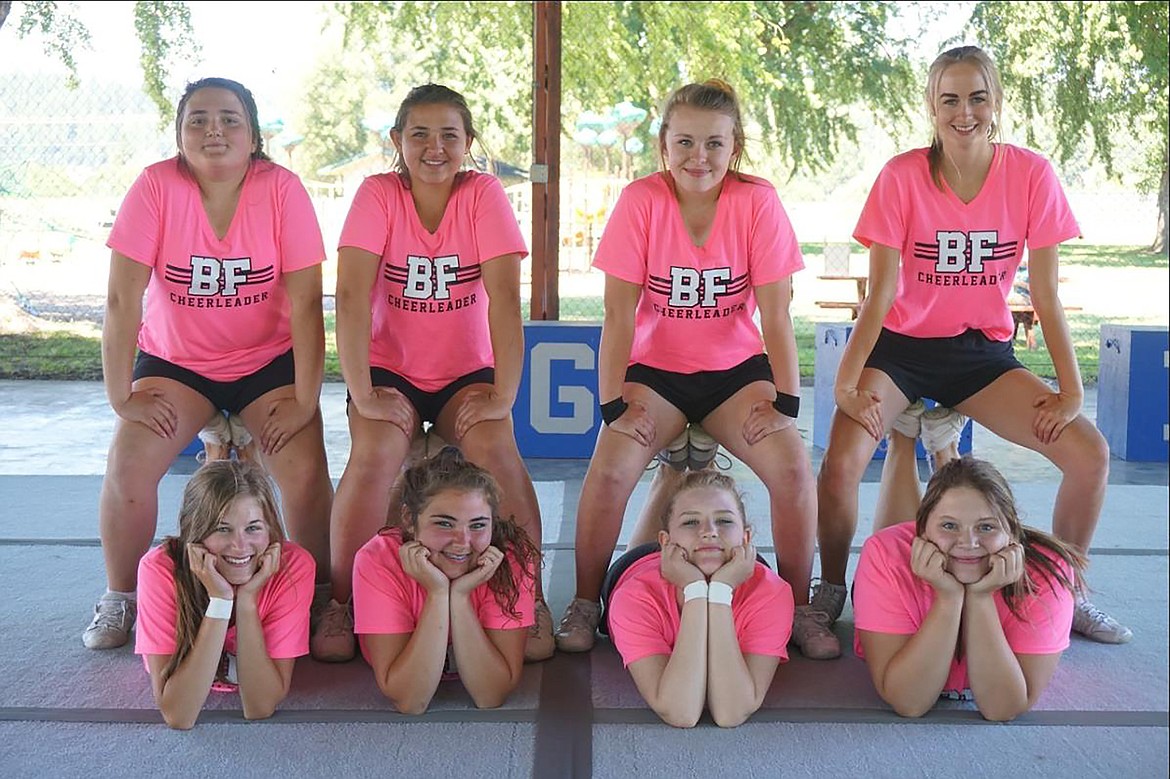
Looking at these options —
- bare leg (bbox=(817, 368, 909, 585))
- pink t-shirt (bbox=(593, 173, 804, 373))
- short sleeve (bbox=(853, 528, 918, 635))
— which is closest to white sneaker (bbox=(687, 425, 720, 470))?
pink t-shirt (bbox=(593, 173, 804, 373))

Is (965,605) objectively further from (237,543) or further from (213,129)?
(213,129)

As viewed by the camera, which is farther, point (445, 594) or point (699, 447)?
point (699, 447)

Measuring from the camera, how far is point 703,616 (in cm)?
231

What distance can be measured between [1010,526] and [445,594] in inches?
45.0

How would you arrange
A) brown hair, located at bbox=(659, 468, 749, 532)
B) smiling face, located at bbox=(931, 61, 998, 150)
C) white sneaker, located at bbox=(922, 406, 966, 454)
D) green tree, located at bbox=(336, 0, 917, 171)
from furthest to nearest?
green tree, located at bbox=(336, 0, 917, 171), white sneaker, located at bbox=(922, 406, 966, 454), smiling face, located at bbox=(931, 61, 998, 150), brown hair, located at bbox=(659, 468, 749, 532)

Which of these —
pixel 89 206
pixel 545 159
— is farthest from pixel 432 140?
pixel 89 206

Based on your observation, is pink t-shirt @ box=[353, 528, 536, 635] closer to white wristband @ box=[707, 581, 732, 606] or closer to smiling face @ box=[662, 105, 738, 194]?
white wristband @ box=[707, 581, 732, 606]

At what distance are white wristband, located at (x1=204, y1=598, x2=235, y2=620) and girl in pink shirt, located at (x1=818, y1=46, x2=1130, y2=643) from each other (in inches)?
56.3

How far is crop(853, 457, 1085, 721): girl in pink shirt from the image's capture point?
2.30m

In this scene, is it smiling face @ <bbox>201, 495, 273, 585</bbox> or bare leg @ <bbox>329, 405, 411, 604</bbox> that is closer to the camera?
smiling face @ <bbox>201, 495, 273, 585</bbox>

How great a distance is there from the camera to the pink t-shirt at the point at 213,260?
9.39 ft

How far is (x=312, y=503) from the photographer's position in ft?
9.41

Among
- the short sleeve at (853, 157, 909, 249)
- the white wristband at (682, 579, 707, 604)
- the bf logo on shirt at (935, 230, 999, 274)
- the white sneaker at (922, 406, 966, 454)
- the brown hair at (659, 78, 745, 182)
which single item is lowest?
the white wristband at (682, 579, 707, 604)

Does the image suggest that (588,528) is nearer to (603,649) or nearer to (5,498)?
(603,649)
